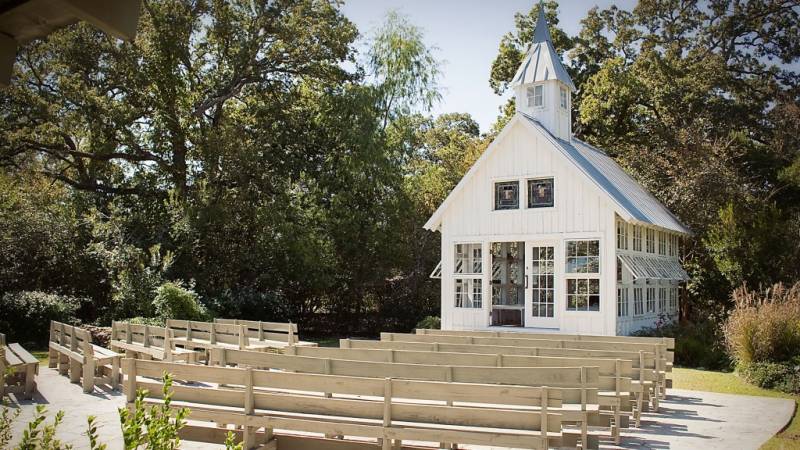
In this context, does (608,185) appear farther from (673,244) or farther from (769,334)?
(769,334)

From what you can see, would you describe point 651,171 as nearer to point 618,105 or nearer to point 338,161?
point 618,105

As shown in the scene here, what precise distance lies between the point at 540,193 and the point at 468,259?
3002mm

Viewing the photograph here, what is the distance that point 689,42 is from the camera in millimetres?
30859

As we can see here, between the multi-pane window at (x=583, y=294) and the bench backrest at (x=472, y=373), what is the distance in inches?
446

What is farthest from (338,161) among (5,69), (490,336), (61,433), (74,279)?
(5,69)

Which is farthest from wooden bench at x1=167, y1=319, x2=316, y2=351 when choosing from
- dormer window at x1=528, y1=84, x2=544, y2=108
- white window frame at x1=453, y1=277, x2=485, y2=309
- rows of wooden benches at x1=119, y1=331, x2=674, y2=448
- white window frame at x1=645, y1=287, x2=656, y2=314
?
dormer window at x1=528, y1=84, x2=544, y2=108

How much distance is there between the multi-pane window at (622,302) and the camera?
18.5 m

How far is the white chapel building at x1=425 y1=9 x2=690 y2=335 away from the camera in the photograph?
18594 mm

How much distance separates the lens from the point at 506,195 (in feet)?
66.7

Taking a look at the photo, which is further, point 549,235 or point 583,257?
point 549,235

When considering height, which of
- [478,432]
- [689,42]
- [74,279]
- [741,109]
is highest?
[689,42]

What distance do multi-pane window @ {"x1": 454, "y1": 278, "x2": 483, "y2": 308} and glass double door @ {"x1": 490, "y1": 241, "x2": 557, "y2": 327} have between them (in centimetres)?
62

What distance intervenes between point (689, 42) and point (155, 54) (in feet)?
73.6

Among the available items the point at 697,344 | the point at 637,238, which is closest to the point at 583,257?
the point at 637,238
